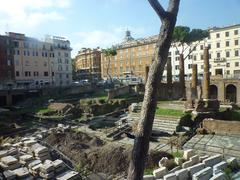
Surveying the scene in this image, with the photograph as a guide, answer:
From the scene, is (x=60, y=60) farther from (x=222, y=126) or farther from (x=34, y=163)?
(x=34, y=163)

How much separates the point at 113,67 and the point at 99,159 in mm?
73848

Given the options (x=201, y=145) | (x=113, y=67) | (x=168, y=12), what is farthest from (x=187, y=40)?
(x=168, y=12)

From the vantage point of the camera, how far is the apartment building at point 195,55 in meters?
57.7

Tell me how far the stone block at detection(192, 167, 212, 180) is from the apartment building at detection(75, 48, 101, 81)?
265 feet

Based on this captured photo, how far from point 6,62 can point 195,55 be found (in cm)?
4233

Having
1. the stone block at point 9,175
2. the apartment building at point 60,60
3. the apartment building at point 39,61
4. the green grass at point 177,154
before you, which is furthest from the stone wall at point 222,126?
the apartment building at point 60,60

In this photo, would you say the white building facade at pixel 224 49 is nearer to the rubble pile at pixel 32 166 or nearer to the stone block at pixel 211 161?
the stone block at pixel 211 161

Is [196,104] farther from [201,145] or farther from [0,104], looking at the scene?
[0,104]

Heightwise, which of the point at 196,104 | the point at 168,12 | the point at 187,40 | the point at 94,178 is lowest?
the point at 94,178

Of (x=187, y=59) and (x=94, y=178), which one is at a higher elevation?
(x=187, y=59)

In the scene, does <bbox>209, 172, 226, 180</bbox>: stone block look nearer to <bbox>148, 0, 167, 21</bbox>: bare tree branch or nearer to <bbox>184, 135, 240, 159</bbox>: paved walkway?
<bbox>184, 135, 240, 159</bbox>: paved walkway

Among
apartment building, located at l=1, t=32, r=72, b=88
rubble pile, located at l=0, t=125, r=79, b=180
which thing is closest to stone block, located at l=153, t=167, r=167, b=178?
rubble pile, located at l=0, t=125, r=79, b=180

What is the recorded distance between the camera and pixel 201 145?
→ 17.3 metres

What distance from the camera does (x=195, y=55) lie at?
65.5 m
